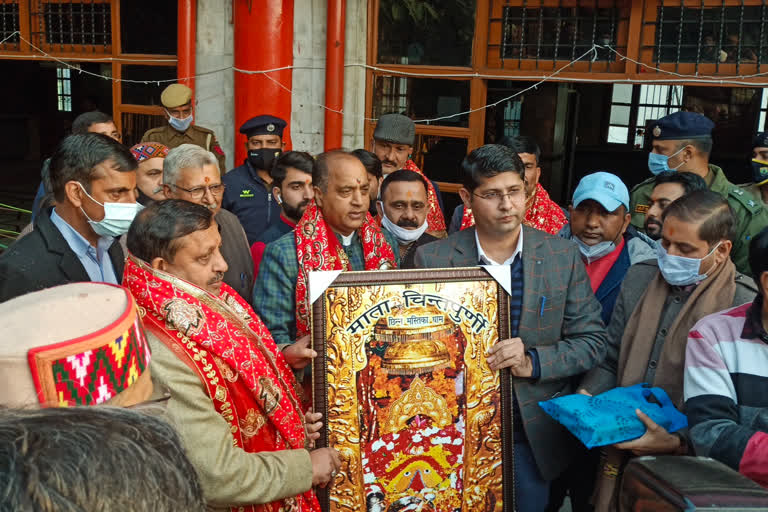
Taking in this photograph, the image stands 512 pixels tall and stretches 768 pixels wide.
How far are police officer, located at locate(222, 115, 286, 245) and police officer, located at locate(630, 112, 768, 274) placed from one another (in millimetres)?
2470

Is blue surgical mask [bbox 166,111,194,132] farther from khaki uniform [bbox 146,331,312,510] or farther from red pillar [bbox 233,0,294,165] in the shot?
khaki uniform [bbox 146,331,312,510]

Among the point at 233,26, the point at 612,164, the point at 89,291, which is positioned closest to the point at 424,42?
the point at 233,26

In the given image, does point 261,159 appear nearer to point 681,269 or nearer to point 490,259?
point 490,259

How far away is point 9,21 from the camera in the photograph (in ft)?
27.3

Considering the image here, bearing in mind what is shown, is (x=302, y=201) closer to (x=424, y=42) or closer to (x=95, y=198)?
(x=95, y=198)

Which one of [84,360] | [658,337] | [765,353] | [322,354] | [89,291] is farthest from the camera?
[658,337]

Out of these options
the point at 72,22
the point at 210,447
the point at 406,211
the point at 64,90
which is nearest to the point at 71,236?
the point at 210,447

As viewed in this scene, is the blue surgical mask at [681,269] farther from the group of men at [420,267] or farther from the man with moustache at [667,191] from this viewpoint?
the man with moustache at [667,191]

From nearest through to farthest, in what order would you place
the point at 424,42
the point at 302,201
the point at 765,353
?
the point at 765,353, the point at 302,201, the point at 424,42

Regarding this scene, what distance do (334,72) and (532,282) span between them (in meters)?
4.41

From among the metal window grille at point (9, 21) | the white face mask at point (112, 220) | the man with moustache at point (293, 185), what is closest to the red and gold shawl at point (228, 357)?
the white face mask at point (112, 220)

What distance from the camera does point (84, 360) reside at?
1133mm

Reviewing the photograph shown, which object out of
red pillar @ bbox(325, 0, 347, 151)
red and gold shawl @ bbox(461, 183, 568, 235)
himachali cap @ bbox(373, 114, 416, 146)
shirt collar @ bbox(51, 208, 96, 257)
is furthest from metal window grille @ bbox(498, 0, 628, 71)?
shirt collar @ bbox(51, 208, 96, 257)

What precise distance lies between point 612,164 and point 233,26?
837 cm
